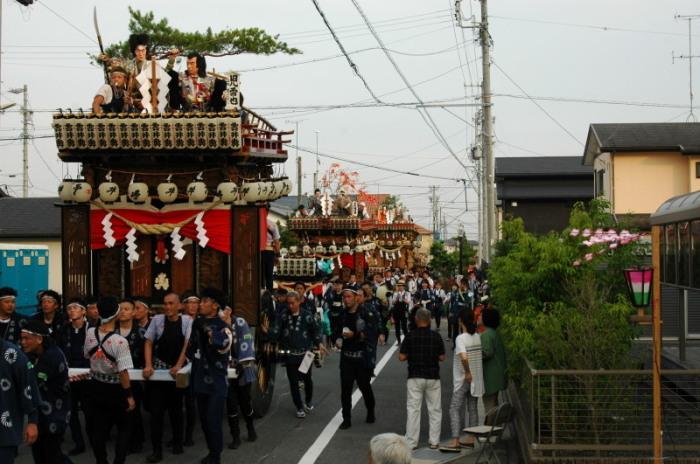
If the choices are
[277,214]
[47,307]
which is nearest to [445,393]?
[47,307]

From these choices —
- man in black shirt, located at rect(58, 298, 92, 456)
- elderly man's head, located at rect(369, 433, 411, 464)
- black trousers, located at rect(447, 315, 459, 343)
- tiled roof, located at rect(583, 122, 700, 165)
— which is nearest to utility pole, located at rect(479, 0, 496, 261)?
black trousers, located at rect(447, 315, 459, 343)

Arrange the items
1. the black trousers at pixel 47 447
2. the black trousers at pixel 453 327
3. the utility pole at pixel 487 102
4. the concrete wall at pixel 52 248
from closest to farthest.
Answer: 1. the black trousers at pixel 47 447
2. the black trousers at pixel 453 327
3. the utility pole at pixel 487 102
4. the concrete wall at pixel 52 248

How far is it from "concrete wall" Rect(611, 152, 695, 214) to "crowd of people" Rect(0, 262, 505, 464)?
1741 cm

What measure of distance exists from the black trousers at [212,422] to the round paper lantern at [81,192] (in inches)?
174

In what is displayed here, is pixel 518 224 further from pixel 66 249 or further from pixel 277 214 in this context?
pixel 277 214

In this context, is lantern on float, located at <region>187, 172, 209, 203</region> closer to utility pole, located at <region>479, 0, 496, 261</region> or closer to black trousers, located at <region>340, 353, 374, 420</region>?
black trousers, located at <region>340, 353, 374, 420</region>

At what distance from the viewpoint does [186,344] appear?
35.7 feet

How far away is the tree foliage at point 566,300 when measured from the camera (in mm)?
9398

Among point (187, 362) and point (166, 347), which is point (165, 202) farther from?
point (187, 362)

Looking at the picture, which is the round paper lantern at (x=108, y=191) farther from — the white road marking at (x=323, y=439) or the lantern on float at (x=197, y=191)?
the white road marking at (x=323, y=439)

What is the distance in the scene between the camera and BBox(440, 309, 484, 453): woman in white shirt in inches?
432

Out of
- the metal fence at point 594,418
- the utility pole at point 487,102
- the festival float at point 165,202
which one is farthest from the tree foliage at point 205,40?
the metal fence at point 594,418

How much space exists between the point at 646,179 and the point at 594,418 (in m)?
21.4

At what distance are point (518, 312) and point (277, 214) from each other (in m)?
59.5
